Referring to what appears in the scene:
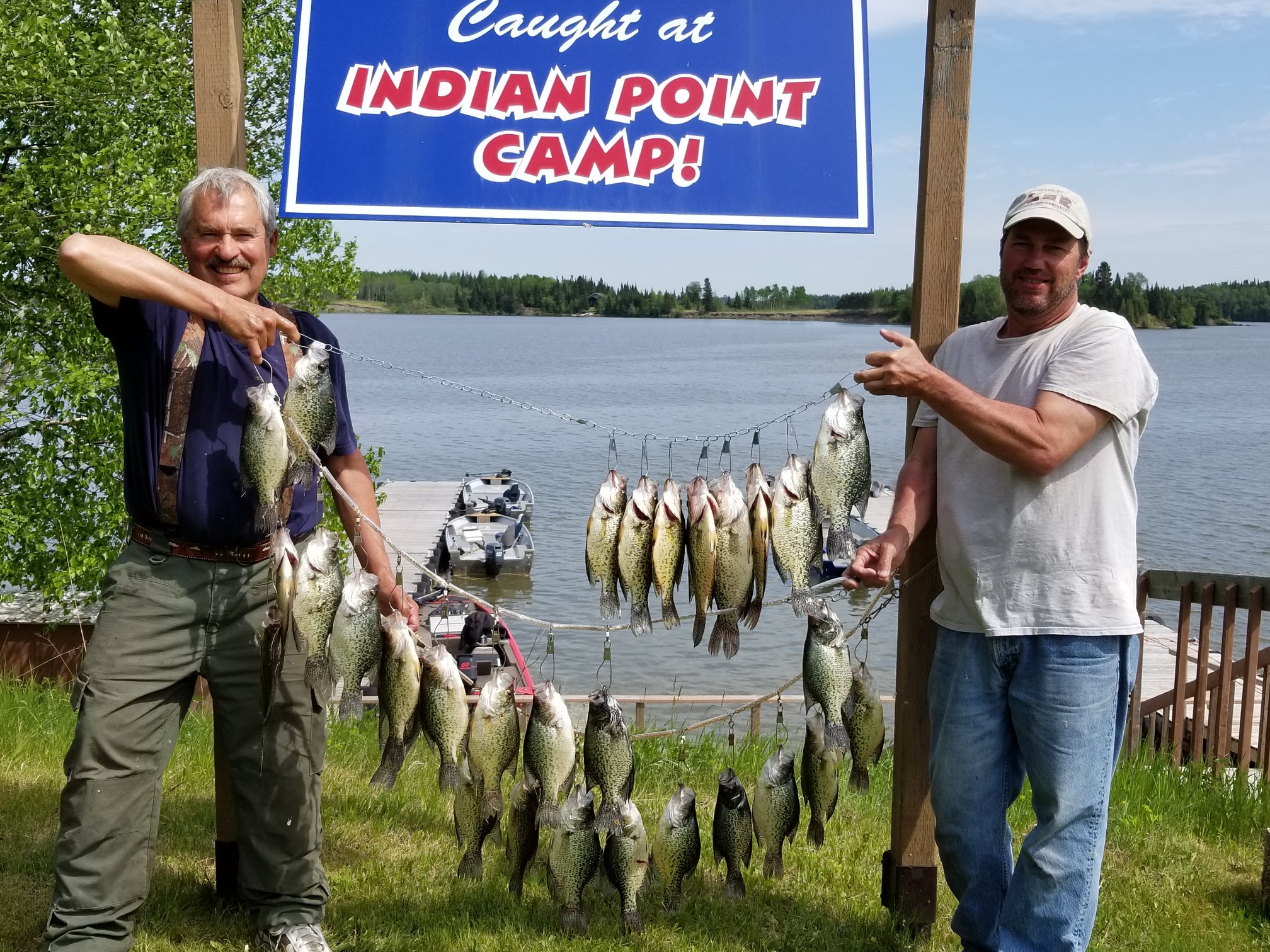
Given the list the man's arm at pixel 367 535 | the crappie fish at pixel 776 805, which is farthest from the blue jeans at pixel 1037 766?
the man's arm at pixel 367 535

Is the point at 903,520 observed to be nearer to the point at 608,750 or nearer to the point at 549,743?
the point at 608,750

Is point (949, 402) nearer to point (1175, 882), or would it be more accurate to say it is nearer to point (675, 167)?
point (675, 167)

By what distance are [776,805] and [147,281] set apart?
2.35 metres

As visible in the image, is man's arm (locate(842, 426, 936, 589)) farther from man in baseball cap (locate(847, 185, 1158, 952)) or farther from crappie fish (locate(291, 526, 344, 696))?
crappie fish (locate(291, 526, 344, 696))

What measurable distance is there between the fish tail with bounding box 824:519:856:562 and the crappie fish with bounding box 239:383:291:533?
149 centimetres

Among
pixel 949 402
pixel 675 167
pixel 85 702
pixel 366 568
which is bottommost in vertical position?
pixel 85 702

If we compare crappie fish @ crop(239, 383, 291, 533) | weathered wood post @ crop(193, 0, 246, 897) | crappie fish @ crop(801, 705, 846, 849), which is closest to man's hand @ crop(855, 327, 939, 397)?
crappie fish @ crop(801, 705, 846, 849)

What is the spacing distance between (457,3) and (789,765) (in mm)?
2623

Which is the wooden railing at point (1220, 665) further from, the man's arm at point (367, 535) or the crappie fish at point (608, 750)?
the man's arm at point (367, 535)

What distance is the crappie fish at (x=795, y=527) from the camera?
311 centimetres

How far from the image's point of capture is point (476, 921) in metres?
3.81

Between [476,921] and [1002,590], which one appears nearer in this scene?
[1002,590]

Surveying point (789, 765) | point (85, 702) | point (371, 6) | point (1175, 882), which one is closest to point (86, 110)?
point (371, 6)

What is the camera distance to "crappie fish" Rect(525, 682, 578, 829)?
314 cm
